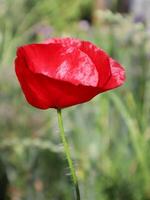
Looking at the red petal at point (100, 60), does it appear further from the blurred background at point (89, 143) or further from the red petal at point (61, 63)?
the blurred background at point (89, 143)

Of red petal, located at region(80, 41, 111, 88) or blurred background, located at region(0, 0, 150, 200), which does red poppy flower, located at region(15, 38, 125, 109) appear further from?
blurred background, located at region(0, 0, 150, 200)

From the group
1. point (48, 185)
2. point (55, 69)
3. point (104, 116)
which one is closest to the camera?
point (55, 69)

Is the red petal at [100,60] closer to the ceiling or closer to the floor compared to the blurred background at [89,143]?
closer to the ceiling

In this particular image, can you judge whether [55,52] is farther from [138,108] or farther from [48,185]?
[138,108]

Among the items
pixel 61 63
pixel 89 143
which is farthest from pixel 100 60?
pixel 89 143

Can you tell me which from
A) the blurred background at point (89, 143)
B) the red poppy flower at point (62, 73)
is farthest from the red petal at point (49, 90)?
the blurred background at point (89, 143)

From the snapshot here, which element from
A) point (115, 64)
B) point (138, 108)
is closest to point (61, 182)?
point (138, 108)

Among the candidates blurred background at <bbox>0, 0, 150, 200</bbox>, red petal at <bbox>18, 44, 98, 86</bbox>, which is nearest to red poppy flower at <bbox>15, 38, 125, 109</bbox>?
red petal at <bbox>18, 44, 98, 86</bbox>

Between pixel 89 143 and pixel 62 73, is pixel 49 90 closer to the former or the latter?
pixel 62 73
